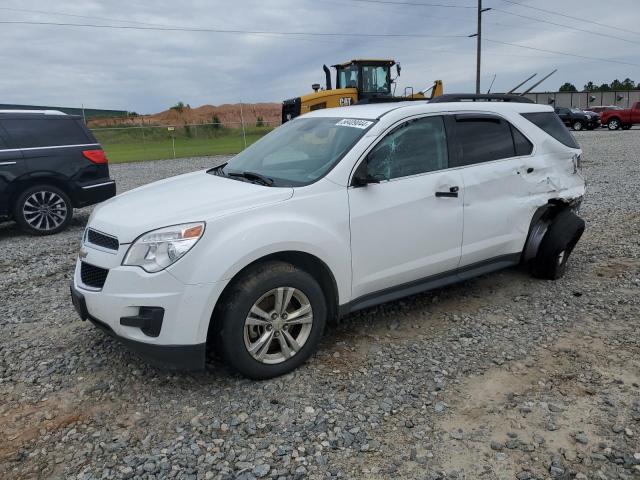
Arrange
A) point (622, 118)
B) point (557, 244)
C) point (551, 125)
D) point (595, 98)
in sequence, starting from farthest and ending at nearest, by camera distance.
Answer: point (595, 98), point (622, 118), point (551, 125), point (557, 244)

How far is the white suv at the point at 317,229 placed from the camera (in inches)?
118

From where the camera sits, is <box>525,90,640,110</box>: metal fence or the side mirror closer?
the side mirror

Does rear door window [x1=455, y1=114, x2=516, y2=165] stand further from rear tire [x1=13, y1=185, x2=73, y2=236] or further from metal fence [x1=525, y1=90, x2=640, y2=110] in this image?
metal fence [x1=525, y1=90, x2=640, y2=110]

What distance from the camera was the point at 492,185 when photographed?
13.9 feet

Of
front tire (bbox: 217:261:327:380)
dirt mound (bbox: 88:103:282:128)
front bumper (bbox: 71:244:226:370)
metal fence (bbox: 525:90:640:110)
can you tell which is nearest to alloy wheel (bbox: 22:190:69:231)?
front bumper (bbox: 71:244:226:370)

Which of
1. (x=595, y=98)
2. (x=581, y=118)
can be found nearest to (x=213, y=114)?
(x=581, y=118)

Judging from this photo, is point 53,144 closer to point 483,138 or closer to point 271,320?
point 271,320

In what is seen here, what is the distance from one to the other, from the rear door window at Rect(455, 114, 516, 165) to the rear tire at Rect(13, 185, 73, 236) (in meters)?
6.25

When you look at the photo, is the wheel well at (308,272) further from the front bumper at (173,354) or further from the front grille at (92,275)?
the front grille at (92,275)

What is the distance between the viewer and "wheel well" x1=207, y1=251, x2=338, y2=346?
313 cm

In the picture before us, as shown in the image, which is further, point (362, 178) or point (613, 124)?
point (613, 124)

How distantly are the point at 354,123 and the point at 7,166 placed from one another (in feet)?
19.1

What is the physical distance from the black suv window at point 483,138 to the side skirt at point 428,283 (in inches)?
35.1

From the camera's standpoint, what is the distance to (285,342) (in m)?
3.32
